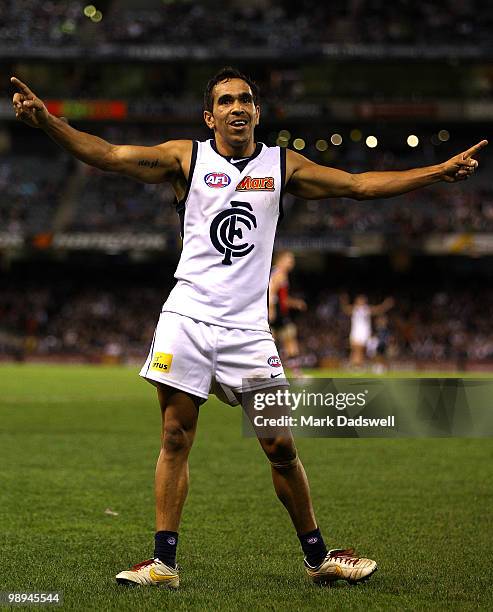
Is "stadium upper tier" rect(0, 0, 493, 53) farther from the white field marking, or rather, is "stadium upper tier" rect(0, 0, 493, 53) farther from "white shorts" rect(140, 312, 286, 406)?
"white shorts" rect(140, 312, 286, 406)

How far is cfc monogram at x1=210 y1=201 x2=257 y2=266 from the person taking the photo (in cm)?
541

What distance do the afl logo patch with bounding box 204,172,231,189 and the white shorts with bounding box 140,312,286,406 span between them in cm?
68

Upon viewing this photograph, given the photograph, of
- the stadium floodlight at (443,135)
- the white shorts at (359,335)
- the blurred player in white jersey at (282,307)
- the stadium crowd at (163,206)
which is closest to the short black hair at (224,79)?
the blurred player in white jersey at (282,307)

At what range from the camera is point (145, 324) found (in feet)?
145

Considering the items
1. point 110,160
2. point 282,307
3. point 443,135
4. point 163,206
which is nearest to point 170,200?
point 163,206

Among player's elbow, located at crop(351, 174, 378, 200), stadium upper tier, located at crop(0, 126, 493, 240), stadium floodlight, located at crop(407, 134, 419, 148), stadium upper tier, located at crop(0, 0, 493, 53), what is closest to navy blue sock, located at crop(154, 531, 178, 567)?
player's elbow, located at crop(351, 174, 378, 200)

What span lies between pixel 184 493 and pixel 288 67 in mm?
44635

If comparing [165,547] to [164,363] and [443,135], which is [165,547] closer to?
[164,363]

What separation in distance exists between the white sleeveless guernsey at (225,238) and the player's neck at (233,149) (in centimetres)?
4

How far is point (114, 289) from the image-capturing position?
4756 cm

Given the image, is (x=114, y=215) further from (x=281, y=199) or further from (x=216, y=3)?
(x=281, y=199)

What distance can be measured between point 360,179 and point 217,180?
759 mm

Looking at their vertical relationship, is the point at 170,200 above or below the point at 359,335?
above

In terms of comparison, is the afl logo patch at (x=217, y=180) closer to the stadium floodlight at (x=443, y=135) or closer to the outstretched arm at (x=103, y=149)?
the outstretched arm at (x=103, y=149)
